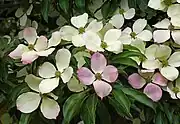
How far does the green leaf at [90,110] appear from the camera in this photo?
3.09ft

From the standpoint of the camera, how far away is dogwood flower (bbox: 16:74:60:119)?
Result: 993 millimetres

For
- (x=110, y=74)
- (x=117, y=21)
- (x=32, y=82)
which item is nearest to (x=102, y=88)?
(x=110, y=74)

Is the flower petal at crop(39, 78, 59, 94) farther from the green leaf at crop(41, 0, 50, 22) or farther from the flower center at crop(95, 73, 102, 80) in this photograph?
the green leaf at crop(41, 0, 50, 22)

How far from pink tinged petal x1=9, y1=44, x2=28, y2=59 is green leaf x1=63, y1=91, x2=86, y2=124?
→ 0.52 feet

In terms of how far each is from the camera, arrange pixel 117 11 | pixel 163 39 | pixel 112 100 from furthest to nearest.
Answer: pixel 117 11 → pixel 163 39 → pixel 112 100

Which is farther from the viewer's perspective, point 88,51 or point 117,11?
point 117,11

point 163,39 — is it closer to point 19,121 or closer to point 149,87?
point 149,87

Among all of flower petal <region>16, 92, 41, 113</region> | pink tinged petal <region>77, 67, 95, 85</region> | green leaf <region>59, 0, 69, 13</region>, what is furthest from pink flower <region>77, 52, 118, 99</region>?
green leaf <region>59, 0, 69, 13</region>

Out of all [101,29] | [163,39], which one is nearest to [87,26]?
[101,29]

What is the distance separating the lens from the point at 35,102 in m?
1.00

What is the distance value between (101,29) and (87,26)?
44 mm

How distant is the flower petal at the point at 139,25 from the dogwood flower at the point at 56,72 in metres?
0.20

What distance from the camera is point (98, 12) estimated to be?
1.25 m

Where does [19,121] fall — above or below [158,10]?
below
